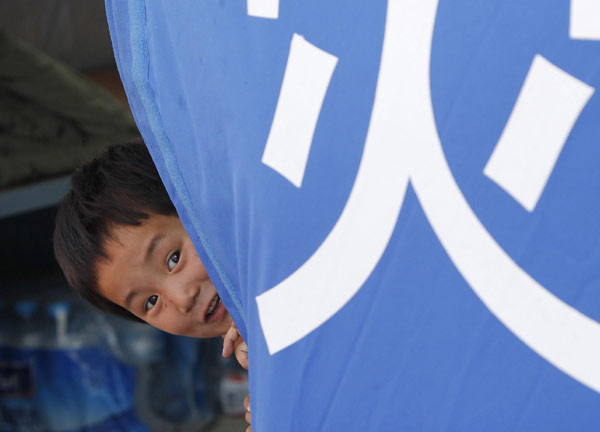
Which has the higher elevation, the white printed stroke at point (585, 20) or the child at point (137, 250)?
the white printed stroke at point (585, 20)

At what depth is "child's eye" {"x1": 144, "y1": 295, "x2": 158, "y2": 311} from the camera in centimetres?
76

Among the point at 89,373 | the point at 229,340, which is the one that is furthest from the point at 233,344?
the point at 89,373

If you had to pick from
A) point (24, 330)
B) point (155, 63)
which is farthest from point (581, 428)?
point (24, 330)

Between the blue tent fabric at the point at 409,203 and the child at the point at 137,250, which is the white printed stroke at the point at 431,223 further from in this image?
the child at the point at 137,250

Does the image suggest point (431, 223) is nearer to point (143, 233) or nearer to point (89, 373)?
point (143, 233)

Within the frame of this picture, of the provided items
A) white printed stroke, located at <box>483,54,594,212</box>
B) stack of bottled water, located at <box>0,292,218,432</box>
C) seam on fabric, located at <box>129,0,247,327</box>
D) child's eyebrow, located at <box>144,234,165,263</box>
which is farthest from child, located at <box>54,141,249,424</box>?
stack of bottled water, located at <box>0,292,218,432</box>

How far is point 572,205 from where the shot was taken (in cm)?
41

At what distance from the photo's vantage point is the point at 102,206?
75 centimetres

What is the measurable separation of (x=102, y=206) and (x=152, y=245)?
69 millimetres

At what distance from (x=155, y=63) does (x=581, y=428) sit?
1.18 ft

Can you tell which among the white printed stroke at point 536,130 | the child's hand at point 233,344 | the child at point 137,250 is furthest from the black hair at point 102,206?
the white printed stroke at point 536,130

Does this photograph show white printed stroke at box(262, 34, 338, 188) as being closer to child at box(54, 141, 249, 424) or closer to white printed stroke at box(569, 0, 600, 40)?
white printed stroke at box(569, 0, 600, 40)

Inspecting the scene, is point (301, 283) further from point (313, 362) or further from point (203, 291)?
point (203, 291)

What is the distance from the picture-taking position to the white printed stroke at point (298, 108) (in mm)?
480
